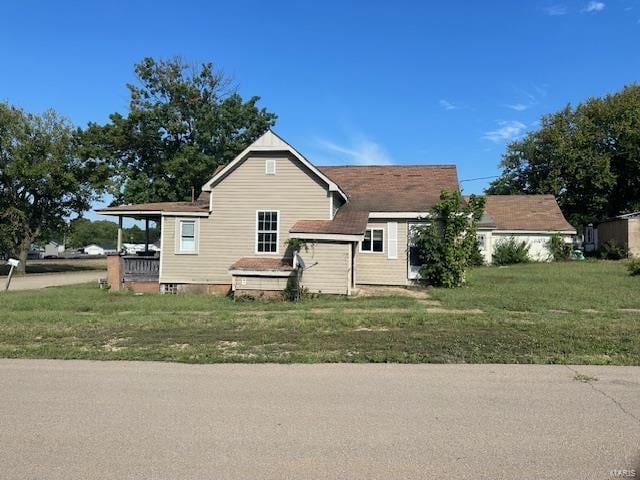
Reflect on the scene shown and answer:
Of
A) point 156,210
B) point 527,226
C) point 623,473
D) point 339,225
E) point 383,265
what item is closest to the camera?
point 623,473

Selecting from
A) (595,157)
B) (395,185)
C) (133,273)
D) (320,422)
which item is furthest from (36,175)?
(595,157)

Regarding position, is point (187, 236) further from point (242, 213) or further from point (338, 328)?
point (338, 328)

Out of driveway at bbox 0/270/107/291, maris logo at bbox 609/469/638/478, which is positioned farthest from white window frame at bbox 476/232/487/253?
maris logo at bbox 609/469/638/478

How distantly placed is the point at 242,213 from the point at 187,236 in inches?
88.8

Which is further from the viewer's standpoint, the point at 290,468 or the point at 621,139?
the point at 621,139

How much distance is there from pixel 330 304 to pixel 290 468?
1073 cm

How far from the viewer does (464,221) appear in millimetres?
18797

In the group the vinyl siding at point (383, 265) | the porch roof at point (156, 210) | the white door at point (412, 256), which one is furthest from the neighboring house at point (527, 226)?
the porch roof at point (156, 210)

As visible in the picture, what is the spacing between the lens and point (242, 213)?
19047 mm

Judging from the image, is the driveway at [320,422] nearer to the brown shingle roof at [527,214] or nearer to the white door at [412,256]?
the white door at [412,256]

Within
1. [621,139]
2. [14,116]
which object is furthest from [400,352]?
[621,139]

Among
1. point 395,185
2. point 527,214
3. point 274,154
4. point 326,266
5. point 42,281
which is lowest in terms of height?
point 42,281

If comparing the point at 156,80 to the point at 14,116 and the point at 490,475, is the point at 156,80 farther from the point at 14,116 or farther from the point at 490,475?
the point at 490,475

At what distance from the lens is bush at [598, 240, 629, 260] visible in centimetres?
3591
